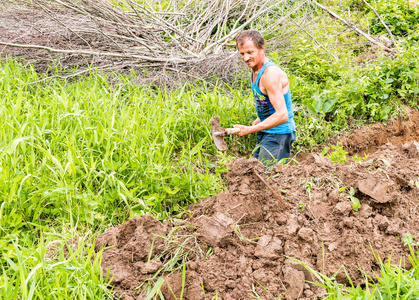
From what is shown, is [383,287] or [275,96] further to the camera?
[275,96]

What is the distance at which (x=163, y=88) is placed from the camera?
4484 millimetres

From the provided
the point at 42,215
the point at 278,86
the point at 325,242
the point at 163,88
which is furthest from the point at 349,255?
the point at 163,88

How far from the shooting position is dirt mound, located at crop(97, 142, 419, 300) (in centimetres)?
187

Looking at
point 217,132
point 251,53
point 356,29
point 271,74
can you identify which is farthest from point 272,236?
point 356,29

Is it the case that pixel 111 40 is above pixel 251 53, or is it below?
below

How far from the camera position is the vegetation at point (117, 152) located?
183 centimetres

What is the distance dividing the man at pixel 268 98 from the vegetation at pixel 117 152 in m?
0.40

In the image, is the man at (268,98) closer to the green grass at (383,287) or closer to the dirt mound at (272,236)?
the dirt mound at (272,236)

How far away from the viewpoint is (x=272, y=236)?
84.0 inches

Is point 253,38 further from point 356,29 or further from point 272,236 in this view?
point 356,29

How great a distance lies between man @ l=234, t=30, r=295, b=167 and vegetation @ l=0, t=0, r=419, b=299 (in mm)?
395

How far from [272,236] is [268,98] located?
65.6 inches

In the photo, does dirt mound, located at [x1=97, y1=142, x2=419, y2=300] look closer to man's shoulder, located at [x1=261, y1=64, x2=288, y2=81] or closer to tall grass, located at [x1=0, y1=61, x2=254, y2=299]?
tall grass, located at [x1=0, y1=61, x2=254, y2=299]

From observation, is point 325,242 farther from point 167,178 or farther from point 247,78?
point 247,78
